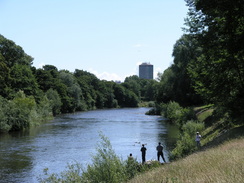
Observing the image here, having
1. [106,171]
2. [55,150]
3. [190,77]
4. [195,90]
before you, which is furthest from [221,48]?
[55,150]

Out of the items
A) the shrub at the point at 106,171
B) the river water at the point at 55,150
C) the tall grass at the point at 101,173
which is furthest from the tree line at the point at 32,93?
the shrub at the point at 106,171

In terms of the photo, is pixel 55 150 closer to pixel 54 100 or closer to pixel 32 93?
pixel 32 93

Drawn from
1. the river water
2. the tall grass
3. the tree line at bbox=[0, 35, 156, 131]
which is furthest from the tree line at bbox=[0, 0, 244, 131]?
the tall grass

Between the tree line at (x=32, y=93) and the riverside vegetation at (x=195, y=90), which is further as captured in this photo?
the tree line at (x=32, y=93)

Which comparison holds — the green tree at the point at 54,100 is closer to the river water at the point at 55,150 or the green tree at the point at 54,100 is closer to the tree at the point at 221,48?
the river water at the point at 55,150

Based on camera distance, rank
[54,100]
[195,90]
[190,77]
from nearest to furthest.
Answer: [195,90]
[190,77]
[54,100]

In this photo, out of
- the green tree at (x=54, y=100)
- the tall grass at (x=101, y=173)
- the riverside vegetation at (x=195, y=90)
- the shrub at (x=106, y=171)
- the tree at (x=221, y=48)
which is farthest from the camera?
the green tree at (x=54, y=100)

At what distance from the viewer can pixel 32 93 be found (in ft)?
273

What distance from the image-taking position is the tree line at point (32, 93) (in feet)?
181

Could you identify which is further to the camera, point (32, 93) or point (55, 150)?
point (32, 93)

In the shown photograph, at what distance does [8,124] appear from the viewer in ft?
168

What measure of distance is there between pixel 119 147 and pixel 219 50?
16186mm

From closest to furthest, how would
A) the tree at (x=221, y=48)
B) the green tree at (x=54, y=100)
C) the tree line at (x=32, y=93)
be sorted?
the tree at (x=221, y=48) < the tree line at (x=32, y=93) < the green tree at (x=54, y=100)

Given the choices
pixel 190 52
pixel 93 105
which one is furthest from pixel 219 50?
pixel 93 105
